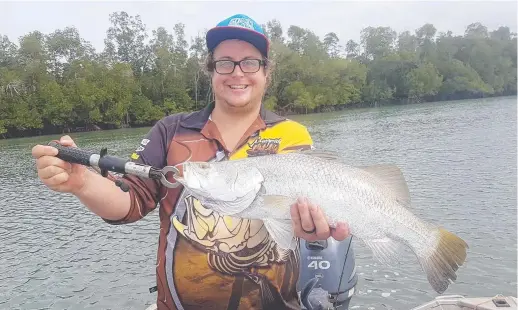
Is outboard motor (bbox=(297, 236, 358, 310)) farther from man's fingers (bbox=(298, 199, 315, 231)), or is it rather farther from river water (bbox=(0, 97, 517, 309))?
man's fingers (bbox=(298, 199, 315, 231))

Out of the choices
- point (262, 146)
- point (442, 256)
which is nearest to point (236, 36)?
point (262, 146)

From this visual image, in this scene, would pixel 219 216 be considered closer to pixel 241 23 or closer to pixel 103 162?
pixel 103 162

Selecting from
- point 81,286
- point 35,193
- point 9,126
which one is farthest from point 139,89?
point 81,286

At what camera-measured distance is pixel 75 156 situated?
2.73 meters

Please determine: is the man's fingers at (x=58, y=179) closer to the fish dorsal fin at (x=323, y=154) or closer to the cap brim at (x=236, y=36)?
the cap brim at (x=236, y=36)

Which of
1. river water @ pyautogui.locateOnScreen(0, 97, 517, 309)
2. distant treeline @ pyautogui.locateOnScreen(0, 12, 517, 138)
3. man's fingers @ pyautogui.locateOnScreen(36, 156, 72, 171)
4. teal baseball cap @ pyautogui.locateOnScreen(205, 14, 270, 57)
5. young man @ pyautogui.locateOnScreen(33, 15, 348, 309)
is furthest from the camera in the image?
distant treeline @ pyautogui.locateOnScreen(0, 12, 517, 138)

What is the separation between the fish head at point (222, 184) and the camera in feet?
9.64

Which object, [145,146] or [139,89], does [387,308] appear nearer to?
[145,146]

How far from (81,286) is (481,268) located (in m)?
9.29

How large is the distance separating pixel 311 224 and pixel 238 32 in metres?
1.50

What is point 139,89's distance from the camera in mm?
75312

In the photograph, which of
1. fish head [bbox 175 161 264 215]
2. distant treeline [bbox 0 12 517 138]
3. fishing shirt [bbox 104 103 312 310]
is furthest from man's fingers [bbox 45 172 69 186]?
distant treeline [bbox 0 12 517 138]

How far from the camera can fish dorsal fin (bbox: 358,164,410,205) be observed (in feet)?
10.9

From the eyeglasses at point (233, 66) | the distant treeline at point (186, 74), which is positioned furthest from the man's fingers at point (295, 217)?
the distant treeline at point (186, 74)
